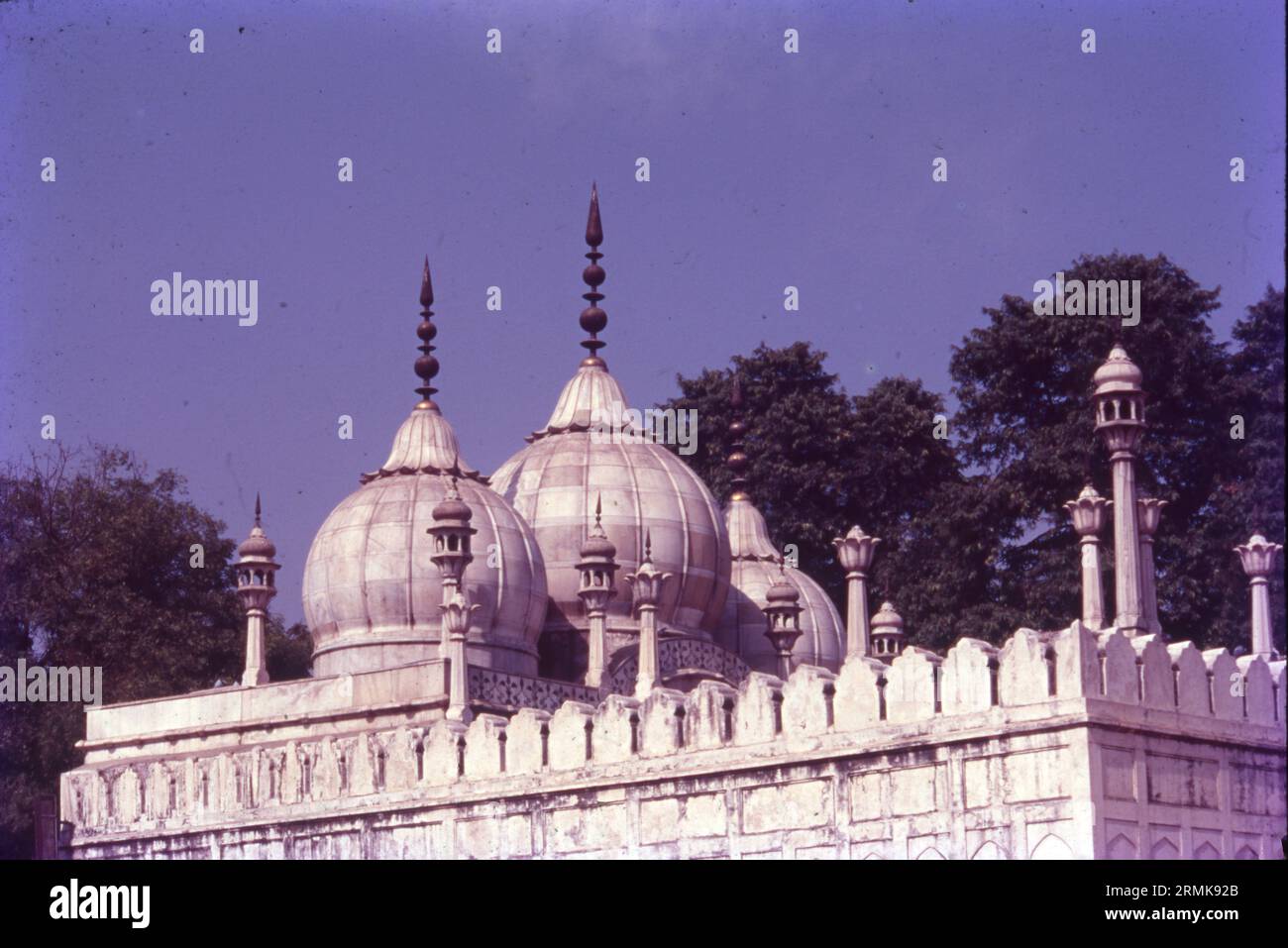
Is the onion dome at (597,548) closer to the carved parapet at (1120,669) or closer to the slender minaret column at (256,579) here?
the slender minaret column at (256,579)

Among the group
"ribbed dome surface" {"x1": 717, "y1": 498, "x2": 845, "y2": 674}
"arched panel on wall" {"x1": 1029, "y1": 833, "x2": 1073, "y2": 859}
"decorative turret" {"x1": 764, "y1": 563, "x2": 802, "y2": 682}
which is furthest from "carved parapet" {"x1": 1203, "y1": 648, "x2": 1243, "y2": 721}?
"ribbed dome surface" {"x1": 717, "y1": 498, "x2": 845, "y2": 674}

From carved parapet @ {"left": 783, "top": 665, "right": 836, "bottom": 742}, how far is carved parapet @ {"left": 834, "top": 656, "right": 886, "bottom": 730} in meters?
0.17

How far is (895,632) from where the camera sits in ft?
141

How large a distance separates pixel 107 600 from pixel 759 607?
48.6ft

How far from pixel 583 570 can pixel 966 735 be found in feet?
44.8

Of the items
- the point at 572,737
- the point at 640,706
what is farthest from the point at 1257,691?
the point at 572,737

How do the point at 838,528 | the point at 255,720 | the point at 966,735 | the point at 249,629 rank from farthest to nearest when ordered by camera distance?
1. the point at 838,528
2. the point at 249,629
3. the point at 255,720
4. the point at 966,735

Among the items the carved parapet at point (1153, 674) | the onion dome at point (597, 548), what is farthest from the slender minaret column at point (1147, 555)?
the onion dome at point (597, 548)

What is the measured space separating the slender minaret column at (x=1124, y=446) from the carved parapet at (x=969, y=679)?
446 cm

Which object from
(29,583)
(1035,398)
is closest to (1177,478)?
(1035,398)

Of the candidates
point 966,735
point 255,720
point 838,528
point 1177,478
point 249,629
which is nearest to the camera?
point 966,735

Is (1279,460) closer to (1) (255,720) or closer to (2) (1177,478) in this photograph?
(2) (1177,478)

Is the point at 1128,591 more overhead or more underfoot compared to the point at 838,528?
more underfoot

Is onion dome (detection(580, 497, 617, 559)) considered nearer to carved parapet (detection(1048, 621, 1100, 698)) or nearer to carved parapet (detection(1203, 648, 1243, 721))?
carved parapet (detection(1203, 648, 1243, 721))
